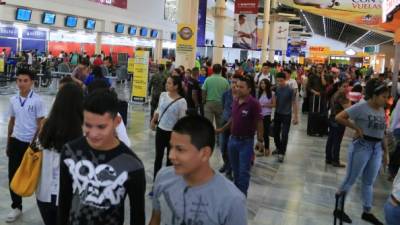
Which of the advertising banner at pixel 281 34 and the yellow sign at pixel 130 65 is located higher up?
the advertising banner at pixel 281 34

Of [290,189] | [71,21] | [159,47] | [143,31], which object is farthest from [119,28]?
[290,189]

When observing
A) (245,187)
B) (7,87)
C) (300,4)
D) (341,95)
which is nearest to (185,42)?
(300,4)

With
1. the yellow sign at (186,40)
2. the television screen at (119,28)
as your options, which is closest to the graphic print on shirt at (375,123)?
the yellow sign at (186,40)

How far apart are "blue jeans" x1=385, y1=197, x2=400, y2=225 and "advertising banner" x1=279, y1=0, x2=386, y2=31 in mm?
12371

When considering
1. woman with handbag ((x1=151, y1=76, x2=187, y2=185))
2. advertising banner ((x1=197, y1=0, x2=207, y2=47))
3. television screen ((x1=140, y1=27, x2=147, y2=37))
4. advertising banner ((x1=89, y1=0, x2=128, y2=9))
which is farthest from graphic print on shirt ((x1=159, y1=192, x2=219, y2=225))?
television screen ((x1=140, y1=27, x2=147, y2=37))

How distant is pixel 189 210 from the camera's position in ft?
6.65

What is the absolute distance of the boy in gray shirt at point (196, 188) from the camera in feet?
6.53

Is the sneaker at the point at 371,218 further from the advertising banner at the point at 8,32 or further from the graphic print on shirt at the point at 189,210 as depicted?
the advertising banner at the point at 8,32

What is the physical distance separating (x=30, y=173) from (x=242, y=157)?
2.58 meters

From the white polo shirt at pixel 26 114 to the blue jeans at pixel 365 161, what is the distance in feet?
11.1

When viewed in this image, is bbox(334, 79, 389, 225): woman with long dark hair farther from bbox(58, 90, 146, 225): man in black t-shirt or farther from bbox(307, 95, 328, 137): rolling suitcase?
bbox(307, 95, 328, 137): rolling suitcase

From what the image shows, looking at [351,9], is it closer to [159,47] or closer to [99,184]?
[99,184]

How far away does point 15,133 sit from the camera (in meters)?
4.66

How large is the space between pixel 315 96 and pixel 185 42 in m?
3.88
